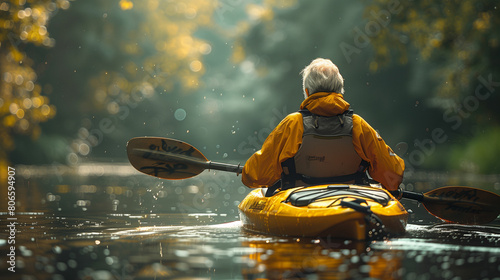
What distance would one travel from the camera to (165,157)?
809 centimetres

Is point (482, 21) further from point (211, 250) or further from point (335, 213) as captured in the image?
point (211, 250)

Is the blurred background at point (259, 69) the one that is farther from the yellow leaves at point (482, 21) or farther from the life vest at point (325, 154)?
the life vest at point (325, 154)

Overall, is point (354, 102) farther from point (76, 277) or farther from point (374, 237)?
point (76, 277)

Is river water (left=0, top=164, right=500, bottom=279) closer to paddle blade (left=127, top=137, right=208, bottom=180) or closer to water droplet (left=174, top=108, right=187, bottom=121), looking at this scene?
paddle blade (left=127, top=137, right=208, bottom=180)

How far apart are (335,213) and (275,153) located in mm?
908

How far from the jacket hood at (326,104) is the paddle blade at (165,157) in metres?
2.12

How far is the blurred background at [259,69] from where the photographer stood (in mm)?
15742

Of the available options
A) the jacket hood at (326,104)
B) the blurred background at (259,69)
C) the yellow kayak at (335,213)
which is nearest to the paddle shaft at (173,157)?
the yellow kayak at (335,213)

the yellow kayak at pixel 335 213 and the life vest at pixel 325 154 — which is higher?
the life vest at pixel 325 154

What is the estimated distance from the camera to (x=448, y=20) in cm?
1548

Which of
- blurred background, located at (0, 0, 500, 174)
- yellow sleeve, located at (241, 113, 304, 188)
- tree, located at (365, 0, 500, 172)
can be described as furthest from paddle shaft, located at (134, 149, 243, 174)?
tree, located at (365, 0, 500, 172)

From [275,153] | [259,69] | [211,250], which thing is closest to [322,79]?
[275,153]

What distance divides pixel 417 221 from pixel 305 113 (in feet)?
9.19

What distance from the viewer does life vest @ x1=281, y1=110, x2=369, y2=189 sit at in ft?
20.2
